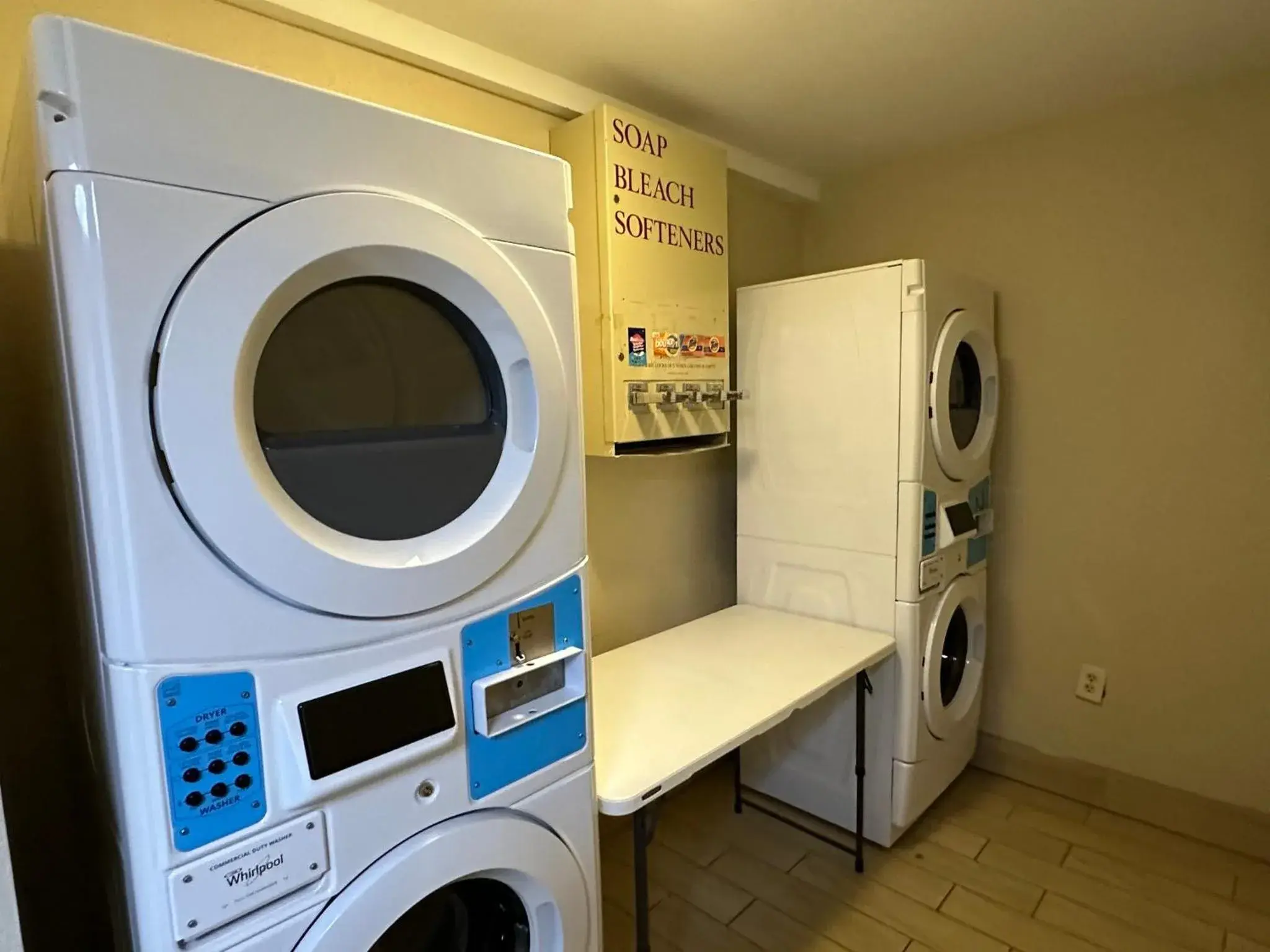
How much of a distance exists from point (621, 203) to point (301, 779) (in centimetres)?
151

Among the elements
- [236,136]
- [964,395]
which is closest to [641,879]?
[236,136]

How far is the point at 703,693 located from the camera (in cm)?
174

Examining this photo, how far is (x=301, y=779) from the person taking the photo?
85 centimetres

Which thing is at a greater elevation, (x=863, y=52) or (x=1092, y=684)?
(x=863, y=52)

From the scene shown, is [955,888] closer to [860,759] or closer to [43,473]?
[860,759]

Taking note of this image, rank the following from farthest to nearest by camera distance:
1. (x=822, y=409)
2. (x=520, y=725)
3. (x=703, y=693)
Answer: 1. (x=822, y=409)
2. (x=703, y=693)
3. (x=520, y=725)

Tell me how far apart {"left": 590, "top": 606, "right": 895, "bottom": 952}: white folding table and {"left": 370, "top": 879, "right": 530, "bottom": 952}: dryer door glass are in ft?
0.71

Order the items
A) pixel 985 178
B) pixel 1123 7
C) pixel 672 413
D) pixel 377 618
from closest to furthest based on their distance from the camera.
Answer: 1. pixel 377 618
2. pixel 1123 7
3. pixel 672 413
4. pixel 985 178

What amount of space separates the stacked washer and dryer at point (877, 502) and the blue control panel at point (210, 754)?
68.2 inches

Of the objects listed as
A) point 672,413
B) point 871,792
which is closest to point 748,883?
point 871,792

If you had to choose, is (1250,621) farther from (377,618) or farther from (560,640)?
(377,618)

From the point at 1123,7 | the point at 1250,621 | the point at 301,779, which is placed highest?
the point at 1123,7

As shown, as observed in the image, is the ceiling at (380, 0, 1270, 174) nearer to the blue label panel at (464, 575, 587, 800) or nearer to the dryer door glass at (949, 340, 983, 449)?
the dryer door glass at (949, 340, 983, 449)

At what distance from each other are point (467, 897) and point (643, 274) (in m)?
1.47
